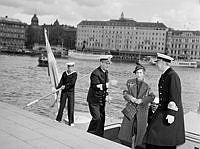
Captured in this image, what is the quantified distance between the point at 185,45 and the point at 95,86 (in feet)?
409

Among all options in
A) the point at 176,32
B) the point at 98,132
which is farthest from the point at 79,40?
the point at 98,132

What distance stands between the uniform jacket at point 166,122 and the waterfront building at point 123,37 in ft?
399

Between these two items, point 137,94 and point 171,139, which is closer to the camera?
point 171,139

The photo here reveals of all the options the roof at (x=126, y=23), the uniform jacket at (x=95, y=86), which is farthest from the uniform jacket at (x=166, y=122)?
the roof at (x=126, y=23)

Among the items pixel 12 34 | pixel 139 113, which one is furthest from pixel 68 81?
pixel 12 34

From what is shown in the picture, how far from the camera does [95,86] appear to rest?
5.99 meters

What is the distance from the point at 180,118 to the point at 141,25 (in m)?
131

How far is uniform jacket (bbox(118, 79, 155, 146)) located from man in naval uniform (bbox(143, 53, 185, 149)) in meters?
0.63

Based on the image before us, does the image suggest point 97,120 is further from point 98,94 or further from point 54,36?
point 54,36

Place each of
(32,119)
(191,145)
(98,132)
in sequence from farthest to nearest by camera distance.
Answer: (98,132) < (32,119) < (191,145)

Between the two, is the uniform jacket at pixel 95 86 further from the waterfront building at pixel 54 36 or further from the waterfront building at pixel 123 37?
the waterfront building at pixel 54 36

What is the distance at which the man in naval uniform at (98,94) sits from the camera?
5949mm

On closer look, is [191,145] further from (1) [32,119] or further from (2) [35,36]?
(2) [35,36]

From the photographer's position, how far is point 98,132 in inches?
235
